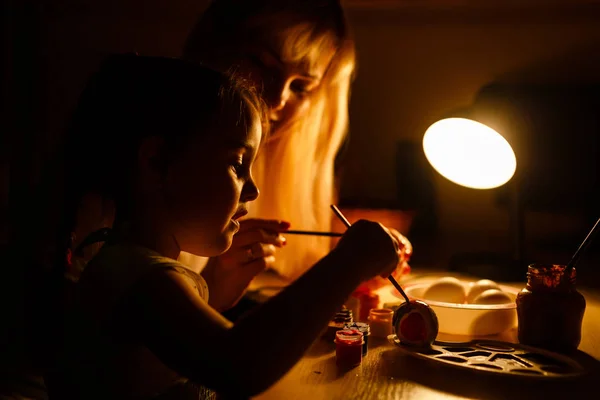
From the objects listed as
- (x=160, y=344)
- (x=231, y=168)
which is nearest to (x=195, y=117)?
(x=231, y=168)

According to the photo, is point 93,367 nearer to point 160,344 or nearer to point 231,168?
point 160,344

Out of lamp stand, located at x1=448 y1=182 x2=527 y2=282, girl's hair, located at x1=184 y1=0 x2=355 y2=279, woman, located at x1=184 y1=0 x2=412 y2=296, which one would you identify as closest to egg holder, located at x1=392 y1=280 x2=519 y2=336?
woman, located at x1=184 y1=0 x2=412 y2=296

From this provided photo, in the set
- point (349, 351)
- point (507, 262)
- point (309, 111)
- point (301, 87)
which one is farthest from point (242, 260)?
point (507, 262)

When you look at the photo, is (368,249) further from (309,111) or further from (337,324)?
(309,111)

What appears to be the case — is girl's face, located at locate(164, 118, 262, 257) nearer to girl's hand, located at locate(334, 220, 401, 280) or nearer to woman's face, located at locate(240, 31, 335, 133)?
girl's hand, located at locate(334, 220, 401, 280)

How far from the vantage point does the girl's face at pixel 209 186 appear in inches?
28.4

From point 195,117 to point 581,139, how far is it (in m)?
2.09

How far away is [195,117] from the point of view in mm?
729

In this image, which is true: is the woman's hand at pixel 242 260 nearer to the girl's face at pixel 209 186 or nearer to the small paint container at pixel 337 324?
the small paint container at pixel 337 324

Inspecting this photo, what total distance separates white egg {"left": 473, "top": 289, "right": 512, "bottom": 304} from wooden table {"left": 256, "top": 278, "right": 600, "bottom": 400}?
181 mm

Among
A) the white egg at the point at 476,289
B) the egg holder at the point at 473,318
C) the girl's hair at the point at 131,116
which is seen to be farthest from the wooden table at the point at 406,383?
the girl's hair at the point at 131,116

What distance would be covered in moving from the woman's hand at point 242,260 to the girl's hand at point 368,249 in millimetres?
486

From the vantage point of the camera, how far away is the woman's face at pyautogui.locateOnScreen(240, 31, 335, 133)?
1.49 m

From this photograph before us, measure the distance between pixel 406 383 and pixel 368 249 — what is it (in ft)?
0.83
